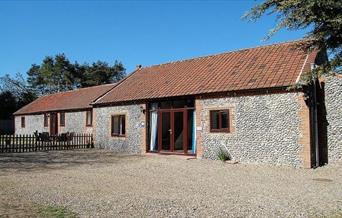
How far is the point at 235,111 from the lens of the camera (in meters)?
19.1

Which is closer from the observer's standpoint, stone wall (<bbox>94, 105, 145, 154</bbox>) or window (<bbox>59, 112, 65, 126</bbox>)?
stone wall (<bbox>94, 105, 145, 154</bbox>)

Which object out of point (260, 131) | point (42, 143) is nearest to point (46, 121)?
point (42, 143)

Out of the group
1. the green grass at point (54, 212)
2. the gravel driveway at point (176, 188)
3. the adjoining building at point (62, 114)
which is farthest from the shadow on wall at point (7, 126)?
the green grass at point (54, 212)

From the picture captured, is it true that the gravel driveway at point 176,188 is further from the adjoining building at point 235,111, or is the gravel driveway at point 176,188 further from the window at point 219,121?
the window at point 219,121

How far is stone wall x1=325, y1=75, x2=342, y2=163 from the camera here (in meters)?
16.9

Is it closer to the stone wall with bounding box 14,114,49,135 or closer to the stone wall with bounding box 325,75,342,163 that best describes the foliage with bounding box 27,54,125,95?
the stone wall with bounding box 14,114,49,135

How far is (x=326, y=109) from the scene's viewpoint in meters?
17.5

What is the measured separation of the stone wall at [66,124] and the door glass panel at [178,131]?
12279 millimetres

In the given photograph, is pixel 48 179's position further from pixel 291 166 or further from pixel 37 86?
pixel 37 86

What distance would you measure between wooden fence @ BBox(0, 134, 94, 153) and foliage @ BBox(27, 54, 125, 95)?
4183 centimetres

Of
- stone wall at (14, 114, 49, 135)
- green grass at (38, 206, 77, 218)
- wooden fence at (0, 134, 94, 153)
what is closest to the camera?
green grass at (38, 206, 77, 218)

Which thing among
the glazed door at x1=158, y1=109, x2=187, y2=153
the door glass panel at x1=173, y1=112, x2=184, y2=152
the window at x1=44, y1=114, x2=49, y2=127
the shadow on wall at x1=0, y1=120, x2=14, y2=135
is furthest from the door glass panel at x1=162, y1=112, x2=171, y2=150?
the shadow on wall at x1=0, y1=120, x2=14, y2=135

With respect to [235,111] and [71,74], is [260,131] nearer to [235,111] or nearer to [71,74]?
[235,111]

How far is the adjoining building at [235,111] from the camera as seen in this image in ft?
56.1
